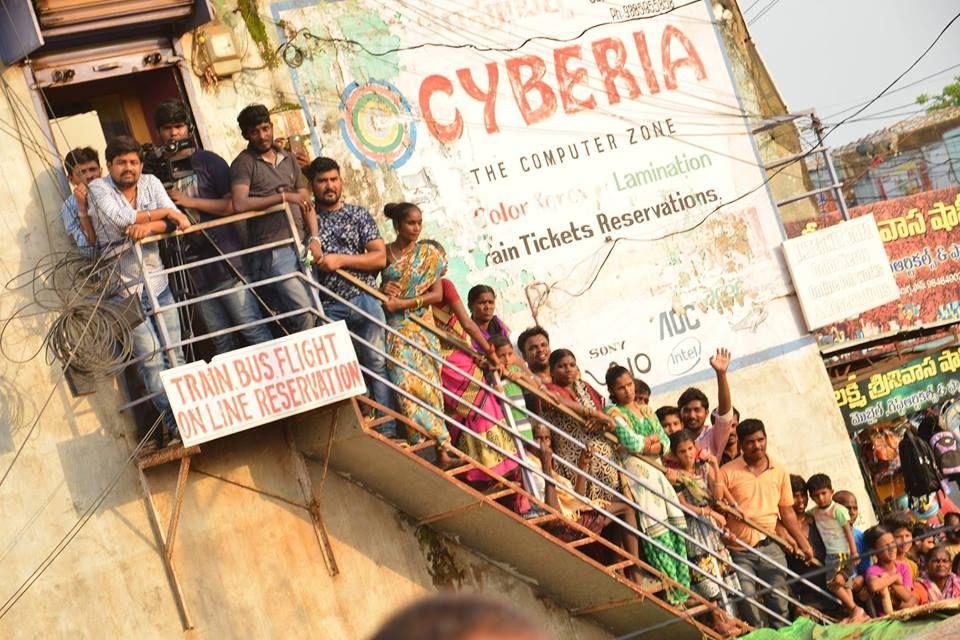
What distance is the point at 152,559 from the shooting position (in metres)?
10.2

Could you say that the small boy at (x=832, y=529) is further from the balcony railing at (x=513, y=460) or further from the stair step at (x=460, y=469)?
the stair step at (x=460, y=469)

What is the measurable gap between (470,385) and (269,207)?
197cm

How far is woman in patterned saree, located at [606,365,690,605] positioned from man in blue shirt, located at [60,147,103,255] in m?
3.89

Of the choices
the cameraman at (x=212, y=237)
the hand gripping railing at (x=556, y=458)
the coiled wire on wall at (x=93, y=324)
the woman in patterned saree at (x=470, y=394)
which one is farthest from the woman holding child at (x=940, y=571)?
the coiled wire on wall at (x=93, y=324)

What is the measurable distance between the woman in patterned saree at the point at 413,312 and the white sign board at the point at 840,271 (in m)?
4.82

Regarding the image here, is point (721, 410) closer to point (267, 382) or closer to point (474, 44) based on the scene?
point (474, 44)

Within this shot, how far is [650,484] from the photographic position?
34.6 ft

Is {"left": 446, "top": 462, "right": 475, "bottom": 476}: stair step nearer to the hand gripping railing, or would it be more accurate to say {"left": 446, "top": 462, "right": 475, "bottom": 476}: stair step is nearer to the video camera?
the hand gripping railing

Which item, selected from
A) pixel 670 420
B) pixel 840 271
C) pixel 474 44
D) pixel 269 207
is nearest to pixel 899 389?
pixel 840 271

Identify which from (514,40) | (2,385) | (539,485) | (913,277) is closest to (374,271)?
(539,485)

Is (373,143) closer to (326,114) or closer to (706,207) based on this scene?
(326,114)

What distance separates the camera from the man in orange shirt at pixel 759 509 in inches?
427

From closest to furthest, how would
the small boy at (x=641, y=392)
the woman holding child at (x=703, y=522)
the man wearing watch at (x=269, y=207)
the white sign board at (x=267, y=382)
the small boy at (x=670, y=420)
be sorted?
the white sign board at (x=267, y=382) → the man wearing watch at (x=269, y=207) → the woman holding child at (x=703, y=522) → the small boy at (x=641, y=392) → the small boy at (x=670, y=420)

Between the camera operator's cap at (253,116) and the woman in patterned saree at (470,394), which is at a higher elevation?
the camera operator's cap at (253,116)
